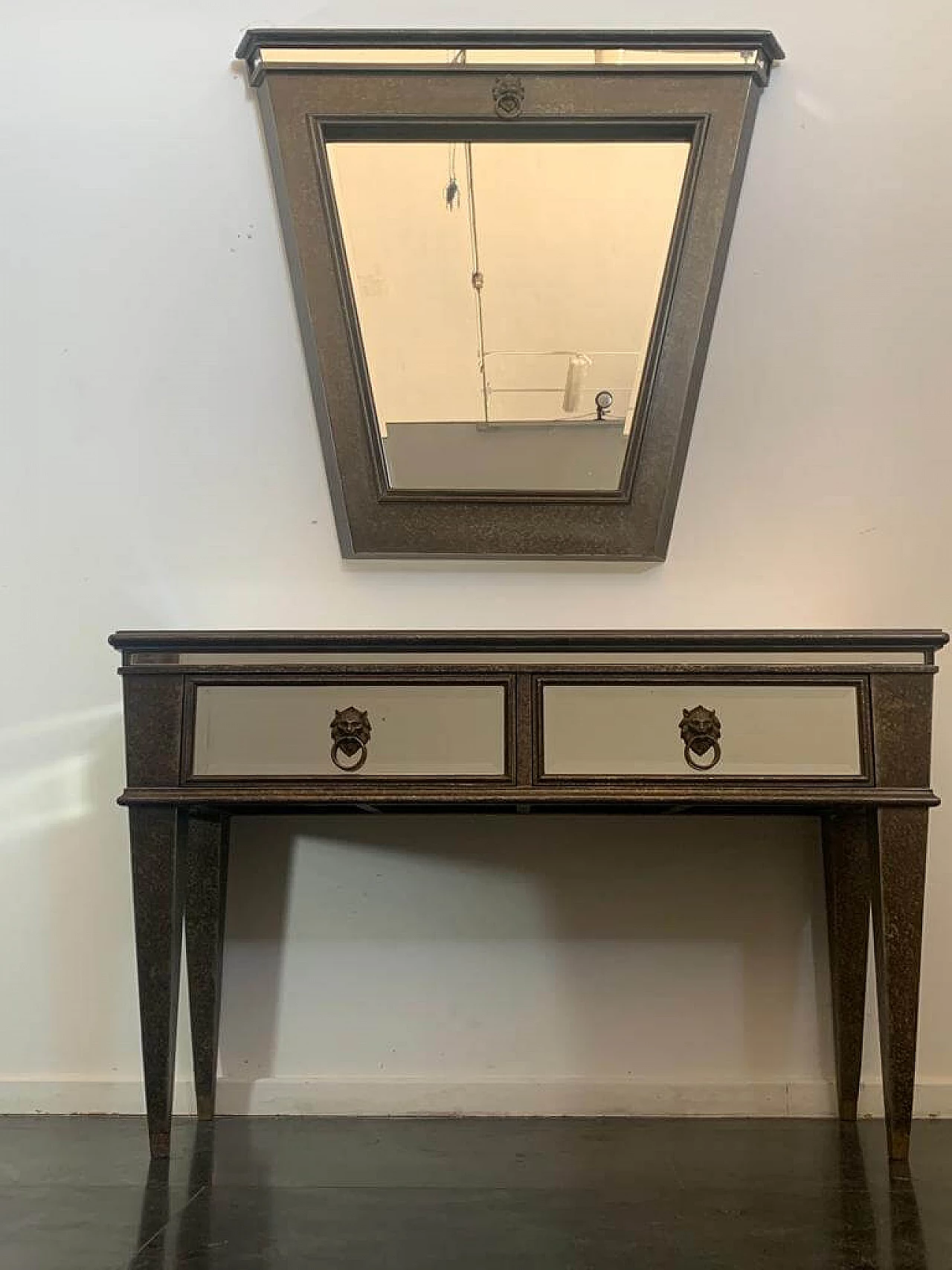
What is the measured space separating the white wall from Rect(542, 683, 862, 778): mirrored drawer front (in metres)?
0.39

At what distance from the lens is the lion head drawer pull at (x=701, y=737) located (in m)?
1.40

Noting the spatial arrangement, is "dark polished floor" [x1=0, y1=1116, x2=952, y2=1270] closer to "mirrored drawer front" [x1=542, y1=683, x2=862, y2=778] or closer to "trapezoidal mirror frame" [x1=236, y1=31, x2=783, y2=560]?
"mirrored drawer front" [x1=542, y1=683, x2=862, y2=778]

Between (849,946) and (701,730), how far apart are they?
1.75 feet

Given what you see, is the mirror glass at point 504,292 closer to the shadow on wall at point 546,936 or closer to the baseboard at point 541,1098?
the shadow on wall at point 546,936

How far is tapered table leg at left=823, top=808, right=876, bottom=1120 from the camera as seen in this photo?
1674 mm

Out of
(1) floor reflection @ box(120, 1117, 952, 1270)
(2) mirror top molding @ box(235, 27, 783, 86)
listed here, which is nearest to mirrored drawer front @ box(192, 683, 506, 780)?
(1) floor reflection @ box(120, 1117, 952, 1270)

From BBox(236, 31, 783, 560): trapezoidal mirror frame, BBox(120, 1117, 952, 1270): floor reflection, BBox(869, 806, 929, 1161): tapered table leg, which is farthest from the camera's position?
BBox(236, 31, 783, 560): trapezoidal mirror frame

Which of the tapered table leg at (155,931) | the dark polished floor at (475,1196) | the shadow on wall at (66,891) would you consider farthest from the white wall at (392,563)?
the tapered table leg at (155,931)

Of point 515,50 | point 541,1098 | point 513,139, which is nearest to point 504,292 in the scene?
point 513,139

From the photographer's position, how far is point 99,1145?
60.2 inches

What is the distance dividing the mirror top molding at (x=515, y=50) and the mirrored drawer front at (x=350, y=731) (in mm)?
1063

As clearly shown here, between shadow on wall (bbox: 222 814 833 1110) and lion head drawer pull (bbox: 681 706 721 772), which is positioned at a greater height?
lion head drawer pull (bbox: 681 706 721 772)

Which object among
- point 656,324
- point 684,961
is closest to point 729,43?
point 656,324

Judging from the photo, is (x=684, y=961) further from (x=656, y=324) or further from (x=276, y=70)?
(x=276, y=70)
